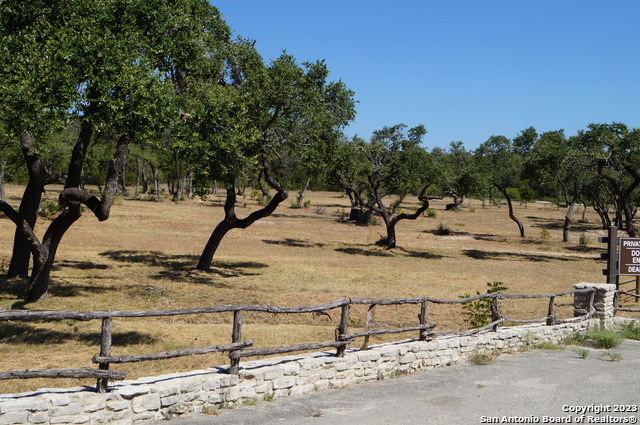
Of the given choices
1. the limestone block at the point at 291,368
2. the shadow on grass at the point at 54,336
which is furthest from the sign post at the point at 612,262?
the shadow on grass at the point at 54,336

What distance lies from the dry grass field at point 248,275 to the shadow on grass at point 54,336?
0.04 meters

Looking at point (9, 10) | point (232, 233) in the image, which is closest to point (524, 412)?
point (9, 10)

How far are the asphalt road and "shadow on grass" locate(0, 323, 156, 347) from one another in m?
6.37

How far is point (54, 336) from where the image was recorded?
14398 mm

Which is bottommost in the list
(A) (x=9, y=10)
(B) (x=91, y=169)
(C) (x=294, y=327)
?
(C) (x=294, y=327)

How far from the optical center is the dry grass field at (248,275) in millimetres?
14531

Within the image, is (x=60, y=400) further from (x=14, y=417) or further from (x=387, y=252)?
(x=387, y=252)

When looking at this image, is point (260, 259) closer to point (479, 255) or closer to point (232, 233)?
point (232, 233)

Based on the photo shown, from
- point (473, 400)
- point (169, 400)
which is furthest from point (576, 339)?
point (169, 400)

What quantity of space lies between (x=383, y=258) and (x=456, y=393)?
2441cm

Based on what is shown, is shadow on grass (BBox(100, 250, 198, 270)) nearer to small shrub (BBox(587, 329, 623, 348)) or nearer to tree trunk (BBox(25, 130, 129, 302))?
tree trunk (BBox(25, 130, 129, 302))

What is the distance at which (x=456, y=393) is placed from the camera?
10164 mm

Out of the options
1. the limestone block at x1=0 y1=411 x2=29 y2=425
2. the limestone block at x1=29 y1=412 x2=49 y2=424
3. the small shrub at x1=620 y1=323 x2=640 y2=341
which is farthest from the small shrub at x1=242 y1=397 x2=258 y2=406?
the small shrub at x1=620 y1=323 x2=640 y2=341

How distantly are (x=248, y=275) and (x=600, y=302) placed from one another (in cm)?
1425
